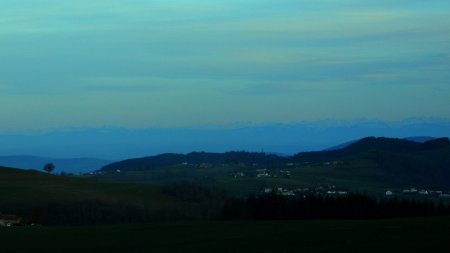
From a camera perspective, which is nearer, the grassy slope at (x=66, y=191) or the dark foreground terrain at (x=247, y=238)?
the dark foreground terrain at (x=247, y=238)

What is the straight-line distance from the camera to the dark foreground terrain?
3916 cm

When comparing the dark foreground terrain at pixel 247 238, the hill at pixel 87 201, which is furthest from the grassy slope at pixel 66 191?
the dark foreground terrain at pixel 247 238

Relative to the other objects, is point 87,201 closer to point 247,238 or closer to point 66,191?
point 66,191

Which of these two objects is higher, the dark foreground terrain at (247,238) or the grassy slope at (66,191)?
the grassy slope at (66,191)

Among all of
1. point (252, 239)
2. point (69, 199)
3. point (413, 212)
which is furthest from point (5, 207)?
point (252, 239)

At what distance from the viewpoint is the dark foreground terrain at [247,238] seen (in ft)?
128

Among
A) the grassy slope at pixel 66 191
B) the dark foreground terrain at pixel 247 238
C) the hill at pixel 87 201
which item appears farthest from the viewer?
the grassy slope at pixel 66 191

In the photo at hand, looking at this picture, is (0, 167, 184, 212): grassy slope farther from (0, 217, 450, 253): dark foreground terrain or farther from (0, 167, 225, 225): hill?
(0, 217, 450, 253): dark foreground terrain

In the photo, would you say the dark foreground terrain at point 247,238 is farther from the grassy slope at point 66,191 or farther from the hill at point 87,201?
the grassy slope at point 66,191

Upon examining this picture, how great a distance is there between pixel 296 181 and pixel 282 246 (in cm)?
14541

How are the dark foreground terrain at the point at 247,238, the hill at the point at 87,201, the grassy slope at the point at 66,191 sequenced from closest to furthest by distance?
the dark foreground terrain at the point at 247,238 → the hill at the point at 87,201 → the grassy slope at the point at 66,191

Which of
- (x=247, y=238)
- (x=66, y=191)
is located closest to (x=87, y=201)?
(x=66, y=191)

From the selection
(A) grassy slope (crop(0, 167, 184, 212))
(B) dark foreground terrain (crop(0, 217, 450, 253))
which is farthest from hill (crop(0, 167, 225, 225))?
(B) dark foreground terrain (crop(0, 217, 450, 253))

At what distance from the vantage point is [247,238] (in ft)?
152
